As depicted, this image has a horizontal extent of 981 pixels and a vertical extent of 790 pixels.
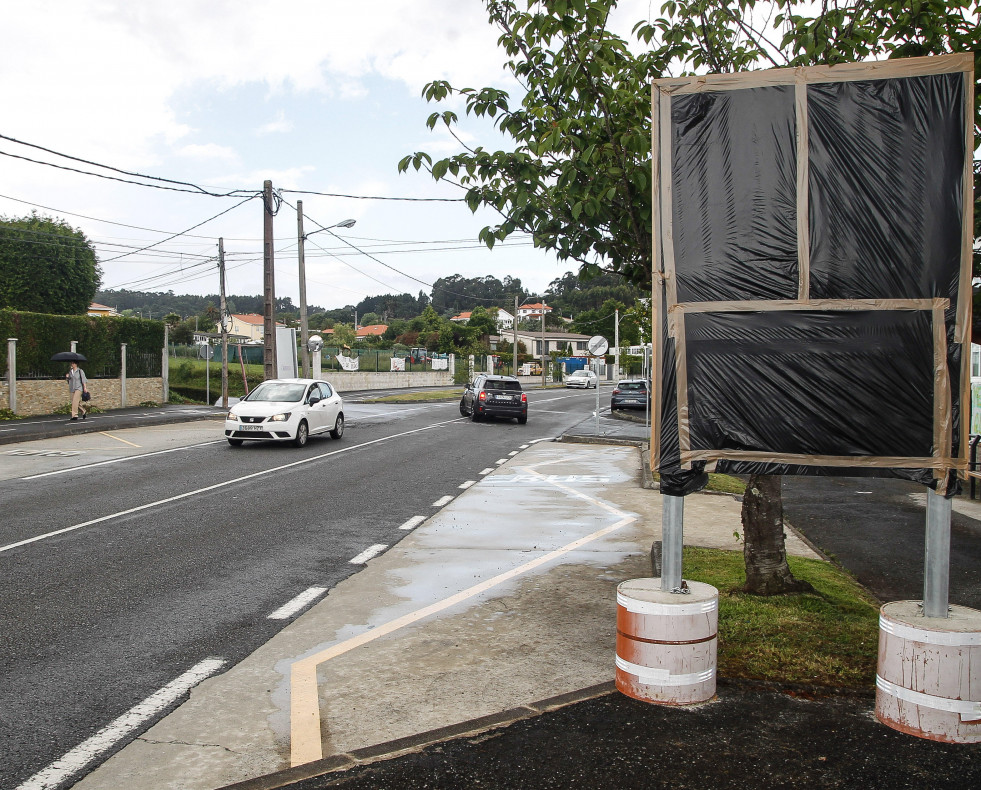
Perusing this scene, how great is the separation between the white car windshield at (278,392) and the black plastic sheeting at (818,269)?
1488 centimetres

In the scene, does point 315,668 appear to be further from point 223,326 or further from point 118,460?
point 223,326

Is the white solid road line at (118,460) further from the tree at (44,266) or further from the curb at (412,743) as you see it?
the tree at (44,266)

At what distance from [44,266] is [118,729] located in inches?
2029

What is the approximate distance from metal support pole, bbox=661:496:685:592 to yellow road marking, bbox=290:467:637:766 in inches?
79.3

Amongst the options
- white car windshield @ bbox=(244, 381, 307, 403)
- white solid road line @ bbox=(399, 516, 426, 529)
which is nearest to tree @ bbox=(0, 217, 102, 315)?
white car windshield @ bbox=(244, 381, 307, 403)

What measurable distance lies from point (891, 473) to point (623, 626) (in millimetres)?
1709

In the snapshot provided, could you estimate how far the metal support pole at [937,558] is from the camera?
4211mm

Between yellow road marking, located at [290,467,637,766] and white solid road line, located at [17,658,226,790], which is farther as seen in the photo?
yellow road marking, located at [290,467,637,766]

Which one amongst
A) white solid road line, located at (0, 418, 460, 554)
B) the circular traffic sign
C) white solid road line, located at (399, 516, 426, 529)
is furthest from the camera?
the circular traffic sign

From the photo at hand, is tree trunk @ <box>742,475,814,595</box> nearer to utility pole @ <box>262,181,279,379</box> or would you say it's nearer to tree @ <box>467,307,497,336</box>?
utility pole @ <box>262,181,279,379</box>

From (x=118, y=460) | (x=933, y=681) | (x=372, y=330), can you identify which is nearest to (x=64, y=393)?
(x=118, y=460)

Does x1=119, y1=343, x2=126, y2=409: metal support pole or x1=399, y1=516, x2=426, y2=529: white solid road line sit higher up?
x1=119, y1=343, x2=126, y2=409: metal support pole

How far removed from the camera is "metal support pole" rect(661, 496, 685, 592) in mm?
4605

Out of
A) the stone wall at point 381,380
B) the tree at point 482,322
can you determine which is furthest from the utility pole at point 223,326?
the tree at point 482,322
